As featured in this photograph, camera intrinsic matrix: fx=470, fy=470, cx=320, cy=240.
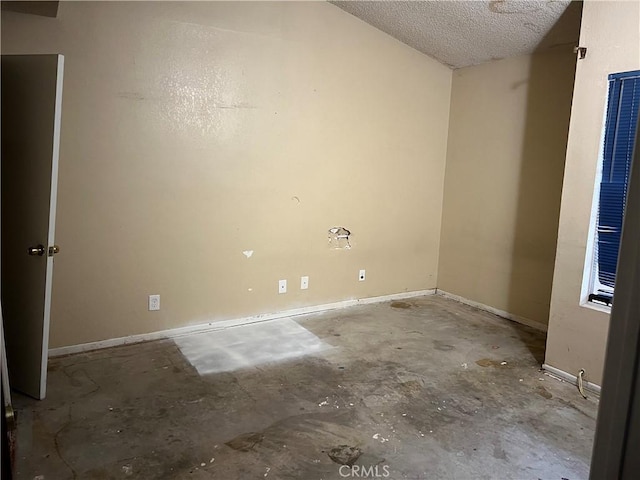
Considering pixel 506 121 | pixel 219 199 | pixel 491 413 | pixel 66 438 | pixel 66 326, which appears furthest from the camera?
pixel 506 121

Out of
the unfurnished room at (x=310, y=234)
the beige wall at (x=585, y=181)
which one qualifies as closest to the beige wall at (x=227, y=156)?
the unfurnished room at (x=310, y=234)

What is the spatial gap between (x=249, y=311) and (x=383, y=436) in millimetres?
1915

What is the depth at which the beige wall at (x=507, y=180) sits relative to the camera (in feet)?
13.1

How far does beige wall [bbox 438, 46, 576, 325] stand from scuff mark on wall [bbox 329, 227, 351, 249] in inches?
48.8

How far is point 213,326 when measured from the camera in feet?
12.6

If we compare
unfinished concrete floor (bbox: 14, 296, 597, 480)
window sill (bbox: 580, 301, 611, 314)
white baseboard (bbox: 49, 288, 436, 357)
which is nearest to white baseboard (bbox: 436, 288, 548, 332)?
white baseboard (bbox: 49, 288, 436, 357)

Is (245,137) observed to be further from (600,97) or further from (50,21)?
(600,97)

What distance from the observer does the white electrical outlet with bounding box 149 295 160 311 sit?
139 inches

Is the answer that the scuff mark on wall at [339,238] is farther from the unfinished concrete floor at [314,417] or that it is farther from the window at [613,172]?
the window at [613,172]

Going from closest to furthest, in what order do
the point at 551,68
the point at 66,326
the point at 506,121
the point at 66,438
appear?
1. the point at 66,438
2. the point at 66,326
3. the point at 551,68
4. the point at 506,121

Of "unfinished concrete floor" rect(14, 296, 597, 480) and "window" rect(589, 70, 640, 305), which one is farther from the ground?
"window" rect(589, 70, 640, 305)

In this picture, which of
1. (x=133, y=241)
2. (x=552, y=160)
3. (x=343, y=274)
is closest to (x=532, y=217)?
(x=552, y=160)

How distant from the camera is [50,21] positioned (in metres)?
2.92

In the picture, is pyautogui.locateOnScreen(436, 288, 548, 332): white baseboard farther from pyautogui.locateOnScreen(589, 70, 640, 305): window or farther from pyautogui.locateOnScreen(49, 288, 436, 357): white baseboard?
pyautogui.locateOnScreen(589, 70, 640, 305): window
